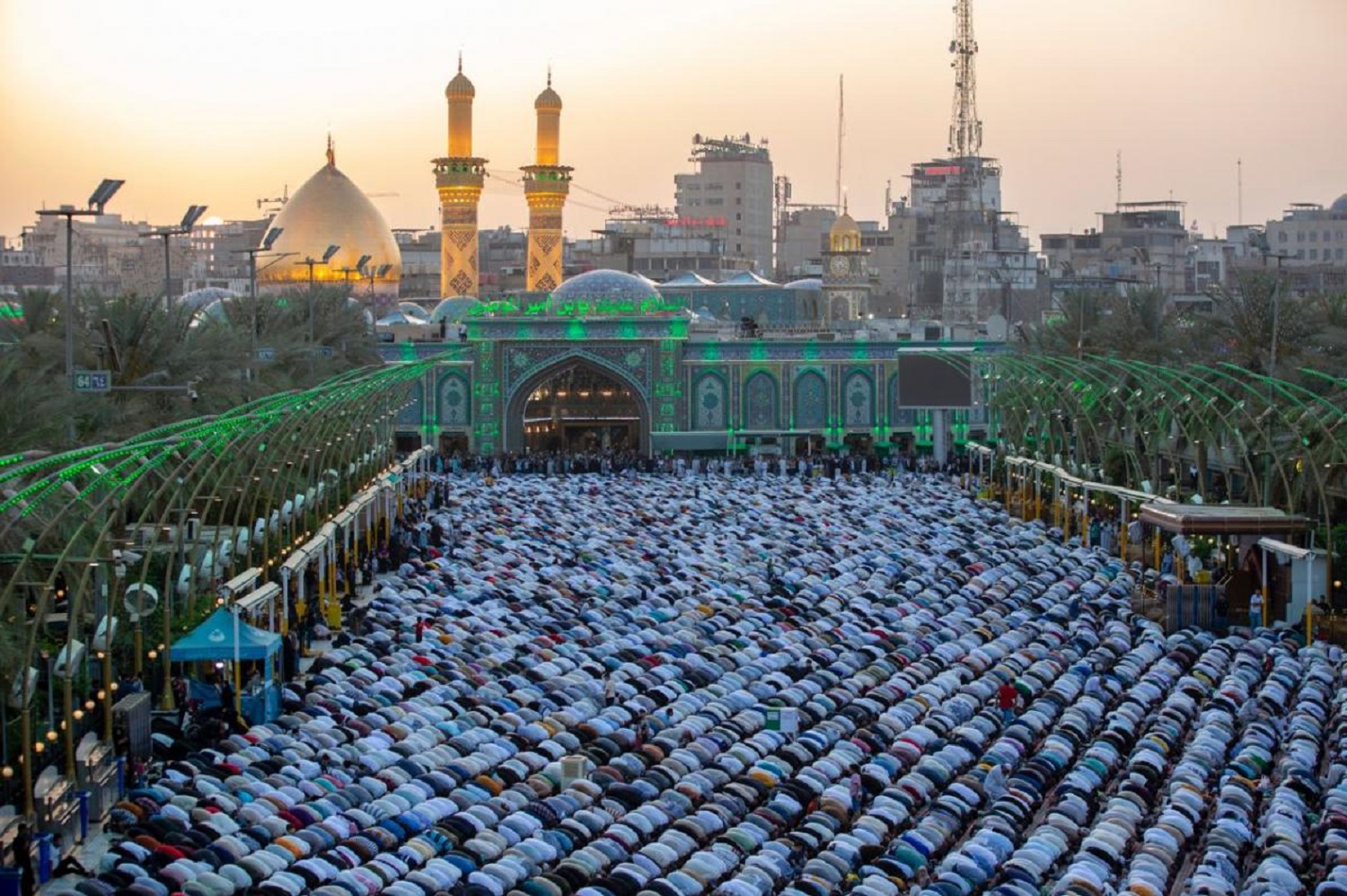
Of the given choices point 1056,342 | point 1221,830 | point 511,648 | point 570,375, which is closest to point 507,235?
point 570,375

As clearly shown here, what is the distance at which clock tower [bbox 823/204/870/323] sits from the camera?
265ft

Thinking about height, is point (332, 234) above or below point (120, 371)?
above

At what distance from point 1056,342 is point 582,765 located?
33960 millimetres

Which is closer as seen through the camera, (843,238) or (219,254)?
(843,238)

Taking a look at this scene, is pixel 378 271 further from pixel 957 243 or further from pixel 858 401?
pixel 957 243

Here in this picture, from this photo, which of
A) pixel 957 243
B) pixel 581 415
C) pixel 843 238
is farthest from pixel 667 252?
pixel 581 415

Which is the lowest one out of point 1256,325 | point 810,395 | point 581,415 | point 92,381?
point 581,415

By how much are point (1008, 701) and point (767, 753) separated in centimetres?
338

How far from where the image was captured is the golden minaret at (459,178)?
7212 centimetres

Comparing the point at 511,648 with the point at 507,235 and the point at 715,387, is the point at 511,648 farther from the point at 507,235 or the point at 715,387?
the point at 507,235

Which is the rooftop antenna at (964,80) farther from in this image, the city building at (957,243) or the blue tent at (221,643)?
the blue tent at (221,643)

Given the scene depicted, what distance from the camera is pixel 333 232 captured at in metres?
71.9

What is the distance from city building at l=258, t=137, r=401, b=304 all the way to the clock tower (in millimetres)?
17079

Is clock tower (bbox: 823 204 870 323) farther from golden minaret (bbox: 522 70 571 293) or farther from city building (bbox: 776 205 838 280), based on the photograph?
city building (bbox: 776 205 838 280)
